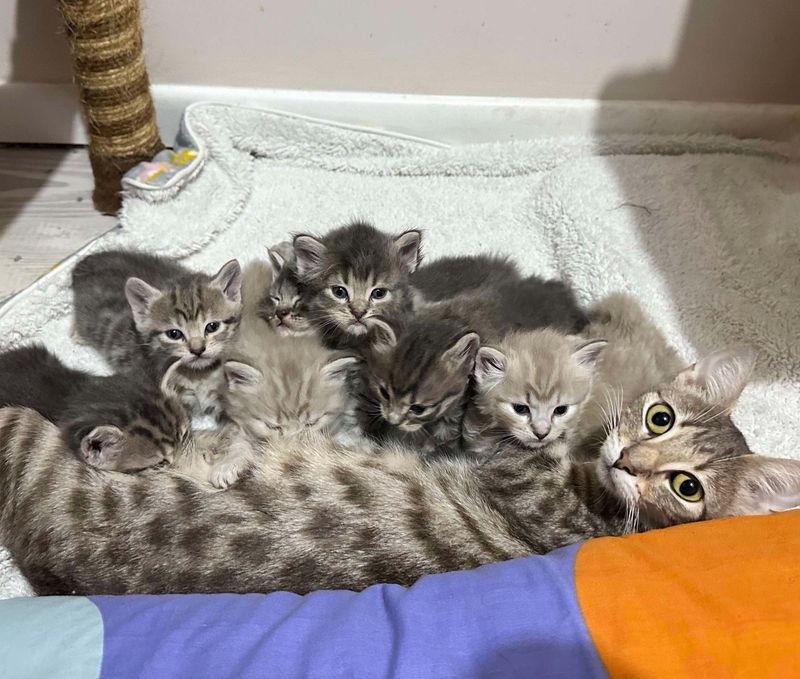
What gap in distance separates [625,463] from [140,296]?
1248 mm

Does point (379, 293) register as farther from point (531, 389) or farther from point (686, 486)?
point (686, 486)

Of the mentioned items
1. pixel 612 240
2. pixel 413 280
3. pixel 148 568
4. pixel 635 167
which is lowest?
pixel 148 568

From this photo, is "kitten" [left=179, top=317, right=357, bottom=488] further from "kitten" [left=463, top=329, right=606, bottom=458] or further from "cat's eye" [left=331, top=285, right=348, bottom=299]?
"kitten" [left=463, top=329, right=606, bottom=458]

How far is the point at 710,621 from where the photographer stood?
1.03 metres

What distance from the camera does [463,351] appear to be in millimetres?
1539

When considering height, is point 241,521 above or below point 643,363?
below

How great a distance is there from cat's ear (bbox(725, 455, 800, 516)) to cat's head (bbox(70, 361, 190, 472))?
1.22 m

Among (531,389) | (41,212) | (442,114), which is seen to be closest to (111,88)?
(41,212)

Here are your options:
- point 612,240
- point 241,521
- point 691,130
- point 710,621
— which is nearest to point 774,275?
point 612,240

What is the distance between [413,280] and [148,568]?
101 centimetres

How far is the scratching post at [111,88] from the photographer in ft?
6.13

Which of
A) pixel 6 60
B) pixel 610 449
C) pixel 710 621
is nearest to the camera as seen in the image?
pixel 710 621

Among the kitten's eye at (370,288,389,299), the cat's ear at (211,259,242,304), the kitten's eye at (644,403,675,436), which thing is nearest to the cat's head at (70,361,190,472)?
the cat's ear at (211,259,242,304)

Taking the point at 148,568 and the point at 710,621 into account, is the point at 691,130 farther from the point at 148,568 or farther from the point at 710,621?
the point at 148,568
